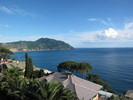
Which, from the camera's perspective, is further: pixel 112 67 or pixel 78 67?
pixel 112 67

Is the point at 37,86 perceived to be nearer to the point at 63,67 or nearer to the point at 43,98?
the point at 43,98

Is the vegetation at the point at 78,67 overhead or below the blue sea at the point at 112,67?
overhead

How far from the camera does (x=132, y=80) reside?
136 ft

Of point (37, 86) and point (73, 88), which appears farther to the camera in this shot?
point (73, 88)

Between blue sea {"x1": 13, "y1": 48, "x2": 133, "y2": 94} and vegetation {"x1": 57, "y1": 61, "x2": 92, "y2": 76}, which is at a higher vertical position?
vegetation {"x1": 57, "y1": 61, "x2": 92, "y2": 76}

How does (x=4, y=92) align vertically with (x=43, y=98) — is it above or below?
below

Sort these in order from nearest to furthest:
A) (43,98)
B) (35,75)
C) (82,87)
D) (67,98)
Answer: (43,98) → (67,98) → (82,87) → (35,75)

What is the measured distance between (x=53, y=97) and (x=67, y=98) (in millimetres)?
1173

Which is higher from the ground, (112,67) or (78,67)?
(78,67)

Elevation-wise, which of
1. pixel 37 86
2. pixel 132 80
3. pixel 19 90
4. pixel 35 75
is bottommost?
pixel 132 80

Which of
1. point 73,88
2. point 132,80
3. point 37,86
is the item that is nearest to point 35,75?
point 73,88

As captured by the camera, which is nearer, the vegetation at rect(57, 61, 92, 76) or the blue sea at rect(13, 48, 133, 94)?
the vegetation at rect(57, 61, 92, 76)

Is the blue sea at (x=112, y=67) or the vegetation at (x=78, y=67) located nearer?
the vegetation at (x=78, y=67)

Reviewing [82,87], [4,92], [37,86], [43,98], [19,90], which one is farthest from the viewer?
[82,87]
